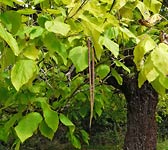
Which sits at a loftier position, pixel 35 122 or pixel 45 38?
pixel 45 38

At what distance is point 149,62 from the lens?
3.65 ft

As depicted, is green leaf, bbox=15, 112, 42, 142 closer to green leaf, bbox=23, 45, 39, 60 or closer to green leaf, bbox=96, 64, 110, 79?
green leaf, bbox=23, 45, 39, 60

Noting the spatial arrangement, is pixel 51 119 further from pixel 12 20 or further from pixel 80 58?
pixel 12 20

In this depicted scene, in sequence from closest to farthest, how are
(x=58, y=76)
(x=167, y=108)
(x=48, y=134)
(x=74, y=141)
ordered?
(x=48, y=134)
(x=74, y=141)
(x=58, y=76)
(x=167, y=108)

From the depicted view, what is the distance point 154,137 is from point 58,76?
3281 mm

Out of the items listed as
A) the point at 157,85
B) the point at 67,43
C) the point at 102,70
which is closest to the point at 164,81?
the point at 157,85

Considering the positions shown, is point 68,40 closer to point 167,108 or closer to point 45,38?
point 45,38

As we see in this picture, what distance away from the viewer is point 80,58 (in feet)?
4.69

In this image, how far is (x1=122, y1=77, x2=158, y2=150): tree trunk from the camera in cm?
635

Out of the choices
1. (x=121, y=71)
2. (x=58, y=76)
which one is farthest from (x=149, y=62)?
(x=121, y=71)

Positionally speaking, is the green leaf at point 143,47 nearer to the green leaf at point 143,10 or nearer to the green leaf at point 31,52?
the green leaf at point 143,10

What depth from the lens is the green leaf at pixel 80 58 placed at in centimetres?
140

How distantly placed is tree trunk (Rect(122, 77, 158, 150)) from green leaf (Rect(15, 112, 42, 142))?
4.67m

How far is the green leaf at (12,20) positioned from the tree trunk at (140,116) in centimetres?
500
